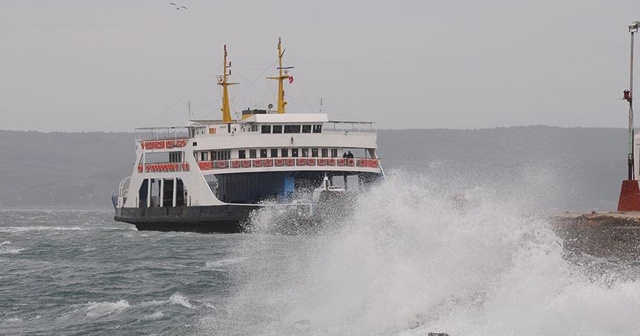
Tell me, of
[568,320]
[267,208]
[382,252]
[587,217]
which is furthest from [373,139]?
[568,320]

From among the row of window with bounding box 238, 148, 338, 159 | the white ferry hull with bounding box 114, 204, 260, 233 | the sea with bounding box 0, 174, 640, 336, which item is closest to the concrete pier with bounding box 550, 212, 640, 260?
the sea with bounding box 0, 174, 640, 336

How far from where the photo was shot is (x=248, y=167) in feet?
219

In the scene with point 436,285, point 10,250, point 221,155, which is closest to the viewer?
point 436,285

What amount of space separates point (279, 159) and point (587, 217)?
28.9m

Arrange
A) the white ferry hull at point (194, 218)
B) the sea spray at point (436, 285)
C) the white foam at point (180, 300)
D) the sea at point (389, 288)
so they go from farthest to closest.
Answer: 1. the white ferry hull at point (194, 218)
2. the white foam at point (180, 300)
3. the sea at point (389, 288)
4. the sea spray at point (436, 285)

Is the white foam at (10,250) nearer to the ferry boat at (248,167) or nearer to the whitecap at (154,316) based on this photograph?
the ferry boat at (248,167)

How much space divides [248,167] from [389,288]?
1613 inches

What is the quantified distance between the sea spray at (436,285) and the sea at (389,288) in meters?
0.03

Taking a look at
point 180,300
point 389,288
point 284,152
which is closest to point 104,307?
point 180,300

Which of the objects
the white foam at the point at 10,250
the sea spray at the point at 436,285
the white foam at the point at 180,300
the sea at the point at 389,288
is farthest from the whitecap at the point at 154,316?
the white foam at the point at 10,250

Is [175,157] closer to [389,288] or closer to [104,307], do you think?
[104,307]

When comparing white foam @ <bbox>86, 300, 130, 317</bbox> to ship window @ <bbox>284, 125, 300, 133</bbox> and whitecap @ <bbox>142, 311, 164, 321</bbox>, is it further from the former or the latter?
ship window @ <bbox>284, 125, 300, 133</bbox>

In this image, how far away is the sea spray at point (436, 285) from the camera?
2228cm

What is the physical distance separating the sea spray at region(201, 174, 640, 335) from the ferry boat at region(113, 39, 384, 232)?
1312 inches
